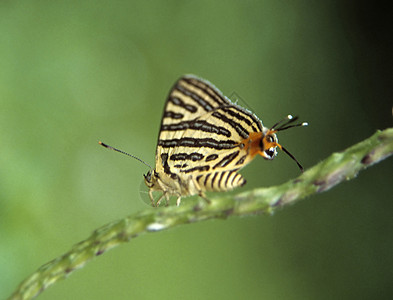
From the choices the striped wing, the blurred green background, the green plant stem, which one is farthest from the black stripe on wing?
the blurred green background

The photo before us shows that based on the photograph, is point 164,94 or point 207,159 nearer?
point 207,159

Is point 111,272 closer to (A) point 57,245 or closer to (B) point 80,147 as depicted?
(A) point 57,245

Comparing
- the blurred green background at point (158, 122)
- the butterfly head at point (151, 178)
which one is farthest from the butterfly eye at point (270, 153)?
the blurred green background at point (158, 122)

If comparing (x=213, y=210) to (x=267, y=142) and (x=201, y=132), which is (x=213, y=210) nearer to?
(x=267, y=142)

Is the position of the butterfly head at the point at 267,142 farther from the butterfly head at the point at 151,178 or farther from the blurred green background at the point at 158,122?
the blurred green background at the point at 158,122

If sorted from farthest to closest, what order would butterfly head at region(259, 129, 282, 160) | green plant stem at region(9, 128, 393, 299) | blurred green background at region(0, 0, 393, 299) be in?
blurred green background at region(0, 0, 393, 299)
butterfly head at region(259, 129, 282, 160)
green plant stem at region(9, 128, 393, 299)

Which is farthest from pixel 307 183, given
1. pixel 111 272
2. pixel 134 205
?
pixel 134 205

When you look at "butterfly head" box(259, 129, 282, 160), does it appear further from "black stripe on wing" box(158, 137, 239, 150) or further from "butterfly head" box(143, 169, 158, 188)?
"butterfly head" box(143, 169, 158, 188)
